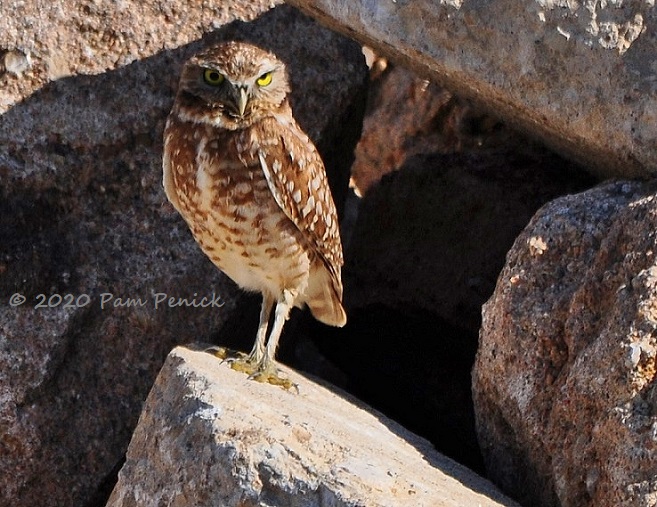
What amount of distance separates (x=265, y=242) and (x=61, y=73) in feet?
3.59

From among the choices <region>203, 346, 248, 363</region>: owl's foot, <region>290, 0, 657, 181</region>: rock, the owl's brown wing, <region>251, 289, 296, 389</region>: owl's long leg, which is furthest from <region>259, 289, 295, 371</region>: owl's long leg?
<region>290, 0, 657, 181</region>: rock

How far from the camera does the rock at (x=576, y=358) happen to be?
11.4ft

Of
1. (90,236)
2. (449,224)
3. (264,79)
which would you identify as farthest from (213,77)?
(449,224)

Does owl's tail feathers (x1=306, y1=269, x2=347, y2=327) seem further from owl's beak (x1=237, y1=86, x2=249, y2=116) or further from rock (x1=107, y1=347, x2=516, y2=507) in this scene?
rock (x1=107, y1=347, x2=516, y2=507)

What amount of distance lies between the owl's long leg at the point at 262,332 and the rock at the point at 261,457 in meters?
0.62

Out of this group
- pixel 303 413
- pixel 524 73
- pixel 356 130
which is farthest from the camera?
pixel 356 130

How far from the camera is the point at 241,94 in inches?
173

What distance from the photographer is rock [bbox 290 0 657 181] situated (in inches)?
162

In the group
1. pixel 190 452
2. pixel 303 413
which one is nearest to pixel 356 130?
pixel 303 413

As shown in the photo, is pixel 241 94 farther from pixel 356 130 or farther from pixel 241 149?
pixel 356 130

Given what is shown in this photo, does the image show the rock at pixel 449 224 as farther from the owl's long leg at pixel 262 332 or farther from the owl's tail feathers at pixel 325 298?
the owl's long leg at pixel 262 332

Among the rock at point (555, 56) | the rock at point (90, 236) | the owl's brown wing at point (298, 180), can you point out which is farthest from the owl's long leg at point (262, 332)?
the rock at point (555, 56)

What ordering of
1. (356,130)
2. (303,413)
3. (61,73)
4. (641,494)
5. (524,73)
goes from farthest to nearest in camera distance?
1. (356,130)
2. (61,73)
3. (524,73)
4. (303,413)
5. (641,494)

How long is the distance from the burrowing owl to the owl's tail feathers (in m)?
0.26
